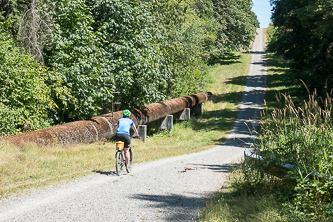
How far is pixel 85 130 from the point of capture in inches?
586

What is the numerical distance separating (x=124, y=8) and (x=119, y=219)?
47.8ft

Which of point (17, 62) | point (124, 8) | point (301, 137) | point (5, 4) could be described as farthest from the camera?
point (124, 8)

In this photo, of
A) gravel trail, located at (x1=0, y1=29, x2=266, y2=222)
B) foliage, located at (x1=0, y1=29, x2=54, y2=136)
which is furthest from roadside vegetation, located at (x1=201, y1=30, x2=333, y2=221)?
foliage, located at (x1=0, y1=29, x2=54, y2=136)

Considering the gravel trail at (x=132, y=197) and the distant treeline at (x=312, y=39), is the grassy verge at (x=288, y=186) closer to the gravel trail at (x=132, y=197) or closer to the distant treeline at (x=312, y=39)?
the gravel trail at (x=132, y=197)

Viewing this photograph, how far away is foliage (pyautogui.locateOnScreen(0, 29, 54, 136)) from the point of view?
511 inches

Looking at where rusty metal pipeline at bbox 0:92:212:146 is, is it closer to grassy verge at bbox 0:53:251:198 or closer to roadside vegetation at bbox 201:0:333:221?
grassy verge at bbox 0:53:251:198

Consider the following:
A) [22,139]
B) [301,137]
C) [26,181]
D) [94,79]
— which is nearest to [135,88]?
[94,79]

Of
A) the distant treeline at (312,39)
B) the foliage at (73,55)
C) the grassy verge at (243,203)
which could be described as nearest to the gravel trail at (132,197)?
the grassy verge at (243,203)

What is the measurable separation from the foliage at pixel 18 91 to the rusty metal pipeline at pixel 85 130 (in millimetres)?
1127

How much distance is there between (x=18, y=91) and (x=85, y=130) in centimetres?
296

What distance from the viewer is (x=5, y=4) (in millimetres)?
17250

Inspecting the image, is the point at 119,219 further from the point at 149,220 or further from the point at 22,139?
the point at 22,139

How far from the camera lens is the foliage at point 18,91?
1298 cm

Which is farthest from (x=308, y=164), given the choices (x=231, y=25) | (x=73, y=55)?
(x=231, y=25)
